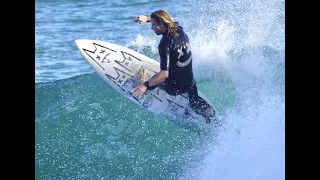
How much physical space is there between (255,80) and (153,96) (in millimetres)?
1670

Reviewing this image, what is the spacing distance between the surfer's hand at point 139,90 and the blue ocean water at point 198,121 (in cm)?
48

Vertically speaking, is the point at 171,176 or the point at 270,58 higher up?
the point at 270,58

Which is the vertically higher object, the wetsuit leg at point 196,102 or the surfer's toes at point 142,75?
the surfer's toes at point 142,75

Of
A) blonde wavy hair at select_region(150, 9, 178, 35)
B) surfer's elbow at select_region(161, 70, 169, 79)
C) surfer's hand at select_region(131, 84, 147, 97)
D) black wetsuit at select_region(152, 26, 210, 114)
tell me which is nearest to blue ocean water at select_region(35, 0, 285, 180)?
black wetsuit at select_region(152, 26, 210, 114)

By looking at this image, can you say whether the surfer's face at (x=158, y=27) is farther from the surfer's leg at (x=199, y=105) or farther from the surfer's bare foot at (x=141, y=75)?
the surfer's leg at (x=199, y=105)

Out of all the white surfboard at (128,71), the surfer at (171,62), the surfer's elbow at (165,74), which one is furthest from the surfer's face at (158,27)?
the white surfboard at (128,71)

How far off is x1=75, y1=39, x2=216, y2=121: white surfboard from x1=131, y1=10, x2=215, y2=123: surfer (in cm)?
7

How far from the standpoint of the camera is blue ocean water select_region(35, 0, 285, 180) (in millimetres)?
7438

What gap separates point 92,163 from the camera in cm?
762

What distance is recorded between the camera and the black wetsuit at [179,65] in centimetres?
676

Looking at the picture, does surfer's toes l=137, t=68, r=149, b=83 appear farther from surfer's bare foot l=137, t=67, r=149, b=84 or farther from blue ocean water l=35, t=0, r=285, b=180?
blue ocean water l=35, t=0, r=285, b=180
